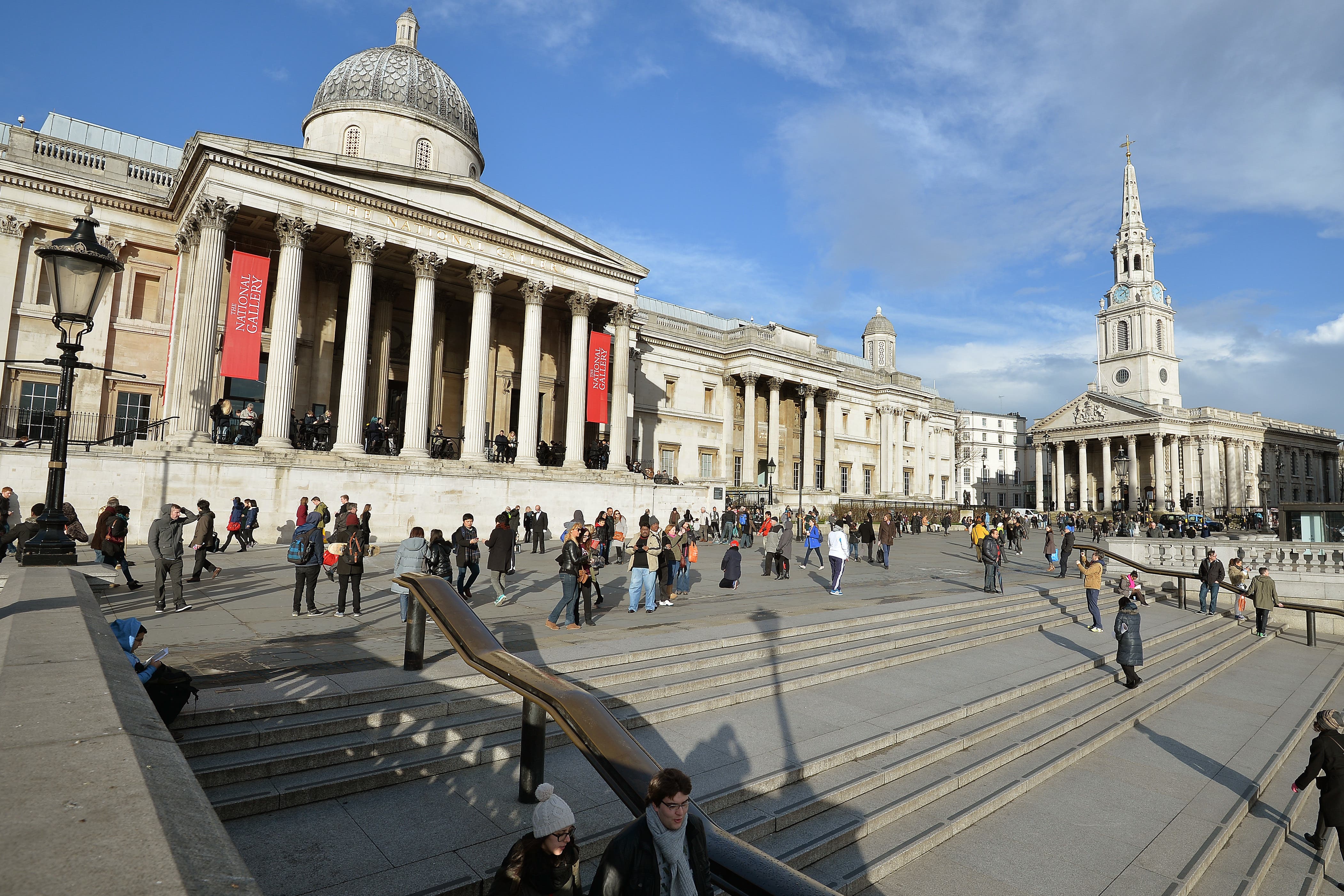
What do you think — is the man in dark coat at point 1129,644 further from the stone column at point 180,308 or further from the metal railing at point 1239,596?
the stone column at point 180,308

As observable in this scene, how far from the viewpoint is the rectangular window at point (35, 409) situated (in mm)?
22250

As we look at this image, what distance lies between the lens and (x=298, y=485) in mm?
20500

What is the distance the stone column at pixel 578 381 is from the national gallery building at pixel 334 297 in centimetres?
10

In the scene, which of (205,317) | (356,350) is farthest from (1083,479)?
(205,317)

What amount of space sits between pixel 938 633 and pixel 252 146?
77.3ft

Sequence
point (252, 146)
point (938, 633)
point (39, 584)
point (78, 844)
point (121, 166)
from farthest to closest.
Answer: point (121, 166), point (252, 146), point (938, 633), point (39, 584), point (78, 844)

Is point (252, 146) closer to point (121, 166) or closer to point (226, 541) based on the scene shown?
point (121, 166)

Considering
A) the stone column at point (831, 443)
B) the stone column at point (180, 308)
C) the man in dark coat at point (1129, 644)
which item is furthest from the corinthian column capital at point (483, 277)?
the stone column at point (831, 443)

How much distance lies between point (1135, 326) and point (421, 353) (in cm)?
9045

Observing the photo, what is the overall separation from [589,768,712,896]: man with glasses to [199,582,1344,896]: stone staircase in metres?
1.40

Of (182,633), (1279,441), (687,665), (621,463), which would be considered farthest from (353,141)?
(1279,441)

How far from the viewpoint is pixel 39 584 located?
6727 mm

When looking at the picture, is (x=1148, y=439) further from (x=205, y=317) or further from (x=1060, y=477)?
(x=205, y=317)

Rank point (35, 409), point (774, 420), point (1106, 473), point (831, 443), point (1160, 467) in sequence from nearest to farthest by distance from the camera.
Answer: point (35, 409) → point (774, 420) → point (831, 443) → point (1160, 467) → point (1106, 473)
